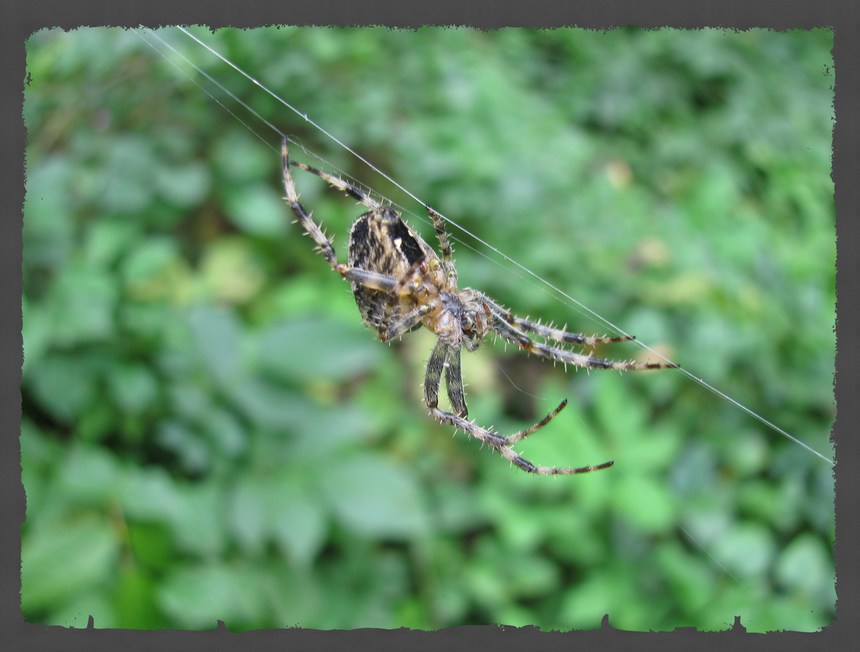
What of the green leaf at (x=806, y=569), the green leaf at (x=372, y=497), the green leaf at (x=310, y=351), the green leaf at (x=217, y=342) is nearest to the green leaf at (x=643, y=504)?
the green leaf at (x=806, y=569)

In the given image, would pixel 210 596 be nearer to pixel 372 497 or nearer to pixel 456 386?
pixel 372 497

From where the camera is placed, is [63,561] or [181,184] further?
[181,184]

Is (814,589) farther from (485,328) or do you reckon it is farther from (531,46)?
(531,46)

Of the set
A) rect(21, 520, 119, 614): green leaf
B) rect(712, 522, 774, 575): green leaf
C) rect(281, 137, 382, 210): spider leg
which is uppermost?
rect(281, 137, 382, 210): spider leg

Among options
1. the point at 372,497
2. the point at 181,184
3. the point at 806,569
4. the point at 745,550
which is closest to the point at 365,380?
the point at 372,497

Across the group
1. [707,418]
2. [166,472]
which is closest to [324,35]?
[166,472]

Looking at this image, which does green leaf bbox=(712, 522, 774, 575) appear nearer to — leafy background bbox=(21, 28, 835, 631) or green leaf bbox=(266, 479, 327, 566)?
leafy background bbox=(21, 28, 835, 631)

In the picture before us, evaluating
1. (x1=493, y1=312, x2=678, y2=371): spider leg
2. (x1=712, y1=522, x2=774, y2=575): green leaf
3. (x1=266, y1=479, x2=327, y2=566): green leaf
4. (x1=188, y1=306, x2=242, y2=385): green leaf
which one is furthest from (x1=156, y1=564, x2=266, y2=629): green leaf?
(x1=712, y1=522, x2=774, y2=575): green leaf
